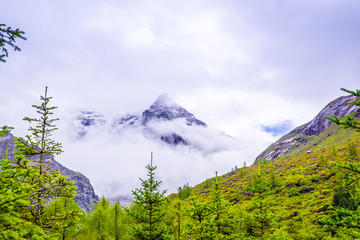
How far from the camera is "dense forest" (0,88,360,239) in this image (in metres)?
5.66

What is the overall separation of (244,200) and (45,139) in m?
74.2

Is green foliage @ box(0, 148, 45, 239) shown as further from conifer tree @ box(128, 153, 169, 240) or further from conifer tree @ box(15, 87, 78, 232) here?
conifer tree @ box(128, 153, 169, 240)

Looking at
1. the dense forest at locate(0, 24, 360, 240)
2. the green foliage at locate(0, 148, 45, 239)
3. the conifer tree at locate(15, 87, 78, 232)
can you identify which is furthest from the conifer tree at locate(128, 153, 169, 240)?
the green foliage at locate(0, 148, 45, 239)

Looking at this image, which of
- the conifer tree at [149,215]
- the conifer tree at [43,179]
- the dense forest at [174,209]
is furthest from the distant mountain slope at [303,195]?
the conifer tree at [43,179]

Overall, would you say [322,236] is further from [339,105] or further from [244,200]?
[339,105]

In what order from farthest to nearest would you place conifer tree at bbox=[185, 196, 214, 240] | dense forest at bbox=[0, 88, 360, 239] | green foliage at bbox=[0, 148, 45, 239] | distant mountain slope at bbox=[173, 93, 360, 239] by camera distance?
distant mountain slope at bbox=[173, 93, 360, 239] < conifer tree at bbox=[185, 196, 214, 240] < dense forest at bbox=[0, 88, 360, 239] < green foliage at bbox=[0, 148, 45, 239]

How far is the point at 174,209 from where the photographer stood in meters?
30.4

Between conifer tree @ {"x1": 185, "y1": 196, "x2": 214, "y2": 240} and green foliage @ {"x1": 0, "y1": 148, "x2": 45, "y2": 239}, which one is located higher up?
green foliage @ {"x1": 0, "y1": 148, "x2": 45, "y2": 239}

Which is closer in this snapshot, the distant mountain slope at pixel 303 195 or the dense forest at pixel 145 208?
the dense forest at pixel 145 208

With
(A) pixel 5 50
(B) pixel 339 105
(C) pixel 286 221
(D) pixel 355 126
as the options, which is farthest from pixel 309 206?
(B) pixel 339 105

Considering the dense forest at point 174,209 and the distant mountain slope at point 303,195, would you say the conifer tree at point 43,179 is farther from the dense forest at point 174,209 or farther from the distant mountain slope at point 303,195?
the distant mountain slope at point 303,195

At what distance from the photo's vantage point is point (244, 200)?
7456cm

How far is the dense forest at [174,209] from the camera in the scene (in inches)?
223

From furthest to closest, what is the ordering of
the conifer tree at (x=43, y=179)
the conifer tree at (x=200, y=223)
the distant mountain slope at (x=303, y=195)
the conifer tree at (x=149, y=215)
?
the distant mountain slope at (x=303, y=195) → the conifer tree at (x=149, y=215) → the conifer tree at (x=200, y=223) → the conifer tree at (x=43, y=179)
